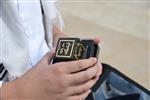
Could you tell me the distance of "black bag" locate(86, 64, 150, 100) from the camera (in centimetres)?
81

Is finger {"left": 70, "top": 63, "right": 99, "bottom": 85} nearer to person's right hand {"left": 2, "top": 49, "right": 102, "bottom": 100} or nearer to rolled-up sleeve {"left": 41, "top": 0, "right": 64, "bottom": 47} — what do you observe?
person's right hand {"left": 2, "top": 49, "right": 102, "bottom": 100}

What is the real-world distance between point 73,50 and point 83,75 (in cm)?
5

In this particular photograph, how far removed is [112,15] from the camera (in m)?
1.85

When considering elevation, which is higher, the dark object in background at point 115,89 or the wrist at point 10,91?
the wrist at point 10,91

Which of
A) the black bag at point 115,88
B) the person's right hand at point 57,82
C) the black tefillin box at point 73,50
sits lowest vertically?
the black bag at point 115,88

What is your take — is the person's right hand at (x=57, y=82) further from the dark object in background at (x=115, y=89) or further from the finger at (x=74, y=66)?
the dark object in background at (x=115, y=89)

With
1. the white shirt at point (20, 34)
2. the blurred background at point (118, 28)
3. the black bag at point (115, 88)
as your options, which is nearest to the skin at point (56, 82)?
the white shirt at point (20, 34)

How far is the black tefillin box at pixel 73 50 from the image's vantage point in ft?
1.80

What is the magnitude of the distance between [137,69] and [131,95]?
72 cm

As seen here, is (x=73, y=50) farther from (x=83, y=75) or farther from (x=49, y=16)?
(x=49, y=16)

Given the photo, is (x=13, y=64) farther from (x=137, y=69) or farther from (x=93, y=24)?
(x=93, y=24)

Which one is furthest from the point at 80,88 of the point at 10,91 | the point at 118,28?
the point at 118,28

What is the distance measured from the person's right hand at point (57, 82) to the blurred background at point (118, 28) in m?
0.94

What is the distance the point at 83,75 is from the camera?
→ 0.54 metres
